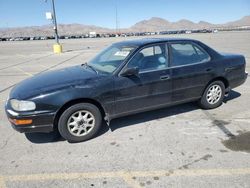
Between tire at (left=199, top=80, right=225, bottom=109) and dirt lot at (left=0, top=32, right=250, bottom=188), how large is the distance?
0.93 feet

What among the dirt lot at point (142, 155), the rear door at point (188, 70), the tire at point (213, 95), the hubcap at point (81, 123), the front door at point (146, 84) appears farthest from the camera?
the tire at point (213, 95)

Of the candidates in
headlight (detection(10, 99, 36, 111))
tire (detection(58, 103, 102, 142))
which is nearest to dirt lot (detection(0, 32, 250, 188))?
tire (detection(58, 103, 102, 142))

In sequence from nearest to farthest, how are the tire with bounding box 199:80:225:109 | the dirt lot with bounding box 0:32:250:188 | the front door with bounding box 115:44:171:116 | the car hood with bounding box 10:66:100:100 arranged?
1. the dirt lot with bounding box 0:32:250:188
2. the car hood with bounding box 10:66:100:100
3. the front door with bounding box 115:44:171:116
4. the tire with bounding box 199:80:225:109

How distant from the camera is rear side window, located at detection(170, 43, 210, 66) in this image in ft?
14.8

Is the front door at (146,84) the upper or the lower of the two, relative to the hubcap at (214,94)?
upper

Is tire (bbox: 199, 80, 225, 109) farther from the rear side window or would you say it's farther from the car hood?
the car hood

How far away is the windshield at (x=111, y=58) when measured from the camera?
164 inches

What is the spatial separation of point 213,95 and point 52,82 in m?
3.37

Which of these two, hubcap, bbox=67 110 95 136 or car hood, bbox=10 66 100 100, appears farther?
hubcap, bbox=67 110 95 136

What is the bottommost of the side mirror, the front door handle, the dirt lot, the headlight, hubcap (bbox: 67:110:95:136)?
the dirt lot

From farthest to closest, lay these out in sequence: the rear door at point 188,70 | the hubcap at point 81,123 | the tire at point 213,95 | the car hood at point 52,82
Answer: the tire at point 213,95, the rear door at point 188,70, the hubcap at point 81,123, the car hood at point 52,82

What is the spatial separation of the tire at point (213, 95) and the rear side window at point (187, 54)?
619 mm

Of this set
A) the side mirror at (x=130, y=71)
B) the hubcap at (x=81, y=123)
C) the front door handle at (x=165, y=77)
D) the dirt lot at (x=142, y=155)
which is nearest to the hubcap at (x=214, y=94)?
the dirt lot at (x=142, y=155)

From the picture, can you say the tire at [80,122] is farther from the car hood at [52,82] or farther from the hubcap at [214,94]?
the hubcap at [214,94]
